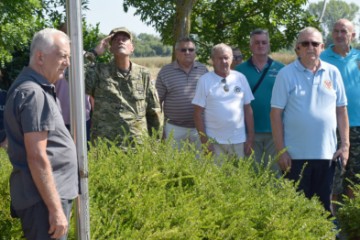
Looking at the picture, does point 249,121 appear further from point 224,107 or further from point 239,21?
point 239,21

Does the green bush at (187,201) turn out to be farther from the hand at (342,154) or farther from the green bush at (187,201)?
the hand at (342,154)

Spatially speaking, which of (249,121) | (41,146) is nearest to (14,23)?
(249,121)

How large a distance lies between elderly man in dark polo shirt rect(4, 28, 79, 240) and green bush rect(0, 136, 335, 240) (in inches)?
15.0

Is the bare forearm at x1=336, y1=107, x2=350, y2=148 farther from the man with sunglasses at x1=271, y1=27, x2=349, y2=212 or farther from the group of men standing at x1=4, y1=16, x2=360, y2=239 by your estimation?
the man with sunglasses at x1=271, y1=27, x2=349, y2=212

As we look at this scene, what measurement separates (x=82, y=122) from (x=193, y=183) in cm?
117

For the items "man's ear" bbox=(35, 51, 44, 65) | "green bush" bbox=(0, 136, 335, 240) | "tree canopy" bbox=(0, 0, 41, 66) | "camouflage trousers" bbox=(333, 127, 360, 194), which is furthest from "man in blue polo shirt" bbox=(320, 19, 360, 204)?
"man's ear" bbox=(35, 51, 44, 65)

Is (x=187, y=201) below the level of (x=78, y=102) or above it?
below

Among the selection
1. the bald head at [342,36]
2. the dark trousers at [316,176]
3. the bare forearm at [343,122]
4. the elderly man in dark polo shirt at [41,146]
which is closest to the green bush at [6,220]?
the elderly man in dark polo shirt at [41,146]

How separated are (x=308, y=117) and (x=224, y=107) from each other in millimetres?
906

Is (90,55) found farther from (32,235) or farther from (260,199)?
(32,235)

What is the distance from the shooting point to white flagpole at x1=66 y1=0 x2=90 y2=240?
391 centimetres

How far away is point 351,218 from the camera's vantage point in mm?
5770

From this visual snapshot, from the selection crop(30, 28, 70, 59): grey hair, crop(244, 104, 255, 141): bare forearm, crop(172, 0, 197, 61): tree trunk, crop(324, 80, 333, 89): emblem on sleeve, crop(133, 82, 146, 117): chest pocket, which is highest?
crop(172, 0, 197, 61): tree trunk

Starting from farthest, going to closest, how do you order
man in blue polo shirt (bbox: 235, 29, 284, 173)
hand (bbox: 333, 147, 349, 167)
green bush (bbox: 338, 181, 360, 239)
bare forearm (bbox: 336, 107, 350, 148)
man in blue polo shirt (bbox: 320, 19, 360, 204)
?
man in blue polo shirt (bbox: 235, 29, 284, 173) → man in blue polo shirt (bbox: 320, 19, 360, 204) → bare forearm (bbox: 336, 107, 350, 148) → hand (bbox: 333, 147, 349, 167) → green bush (bbox: 338, 181, 360, 239)
